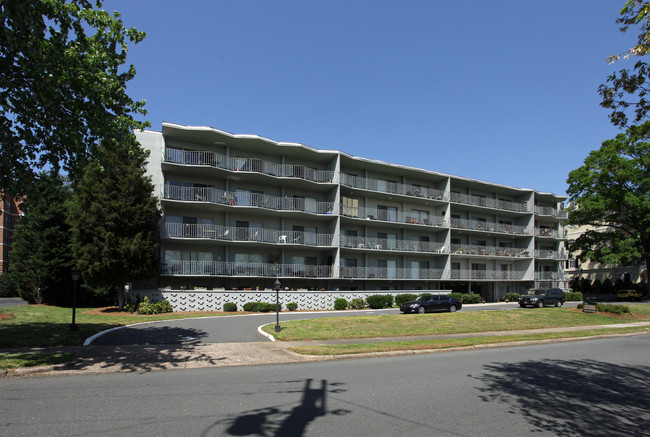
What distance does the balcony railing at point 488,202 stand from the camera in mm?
42906

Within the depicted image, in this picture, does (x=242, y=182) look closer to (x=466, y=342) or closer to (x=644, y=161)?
(x=466, y=342)

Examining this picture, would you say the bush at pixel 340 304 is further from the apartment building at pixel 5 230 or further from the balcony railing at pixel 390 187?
the apartment building at pixel 5 230

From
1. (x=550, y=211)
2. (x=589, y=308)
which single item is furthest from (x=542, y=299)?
(x=550, y=211)

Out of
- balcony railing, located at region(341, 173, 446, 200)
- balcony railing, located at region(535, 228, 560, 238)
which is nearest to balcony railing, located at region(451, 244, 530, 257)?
balcony railing, located at region(535, 228, 560, 238)

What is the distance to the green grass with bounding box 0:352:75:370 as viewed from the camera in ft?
29.6

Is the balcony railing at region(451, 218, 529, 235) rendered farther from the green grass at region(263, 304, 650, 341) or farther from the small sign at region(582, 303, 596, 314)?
the green grass at region(263, 304, 650, 341)

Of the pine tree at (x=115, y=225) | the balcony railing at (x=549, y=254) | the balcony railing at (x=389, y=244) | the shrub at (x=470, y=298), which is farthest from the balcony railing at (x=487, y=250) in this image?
the pine tree at (x=115, y=225)

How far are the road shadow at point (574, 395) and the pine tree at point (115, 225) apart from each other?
2123cm

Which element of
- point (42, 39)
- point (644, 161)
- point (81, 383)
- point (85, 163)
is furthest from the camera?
point (644, 161)

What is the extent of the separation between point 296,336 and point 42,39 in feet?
39.5

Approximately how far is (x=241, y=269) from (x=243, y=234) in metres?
2.64

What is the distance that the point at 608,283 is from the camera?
5447cm

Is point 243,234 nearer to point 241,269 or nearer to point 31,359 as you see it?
point 241,269

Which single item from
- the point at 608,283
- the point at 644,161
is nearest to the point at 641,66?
the point at 644,161
